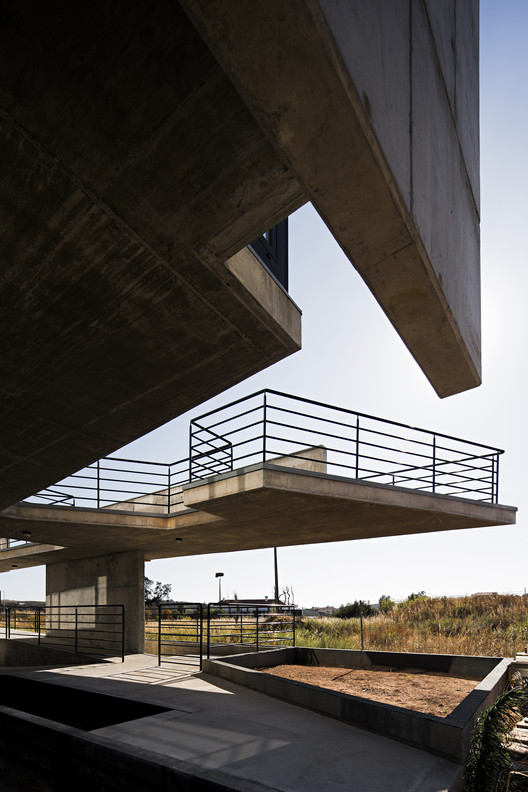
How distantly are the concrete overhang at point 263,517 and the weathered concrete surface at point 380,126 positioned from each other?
5.15 meters

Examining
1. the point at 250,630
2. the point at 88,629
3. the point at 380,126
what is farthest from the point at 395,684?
the point at 88,629

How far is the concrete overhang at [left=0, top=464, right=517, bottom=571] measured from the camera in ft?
35.1

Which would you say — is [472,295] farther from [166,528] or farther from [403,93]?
[166,528]

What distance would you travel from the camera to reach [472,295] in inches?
264

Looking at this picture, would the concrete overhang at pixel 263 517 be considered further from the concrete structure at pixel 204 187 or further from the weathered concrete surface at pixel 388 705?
the concrete structure at pixel 204 187

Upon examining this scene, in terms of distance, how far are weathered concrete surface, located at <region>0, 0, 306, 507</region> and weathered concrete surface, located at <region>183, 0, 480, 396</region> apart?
62 centimetres

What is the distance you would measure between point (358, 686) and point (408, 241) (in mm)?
9656

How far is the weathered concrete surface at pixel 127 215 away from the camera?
3.05m

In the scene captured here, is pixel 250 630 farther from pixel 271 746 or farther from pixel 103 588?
pixel 271 746

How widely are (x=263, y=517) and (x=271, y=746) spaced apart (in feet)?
20.5

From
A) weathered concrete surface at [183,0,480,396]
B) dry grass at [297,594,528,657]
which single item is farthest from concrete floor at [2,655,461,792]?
dry grass at [297,594,528,657]

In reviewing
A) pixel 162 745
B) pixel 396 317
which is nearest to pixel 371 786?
pixel 162 745

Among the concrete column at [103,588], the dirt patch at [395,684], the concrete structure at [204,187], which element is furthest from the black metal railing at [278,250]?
the concrete column at [103,588]

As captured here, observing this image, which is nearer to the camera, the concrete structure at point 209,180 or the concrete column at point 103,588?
the concrete structure at point 209,180
